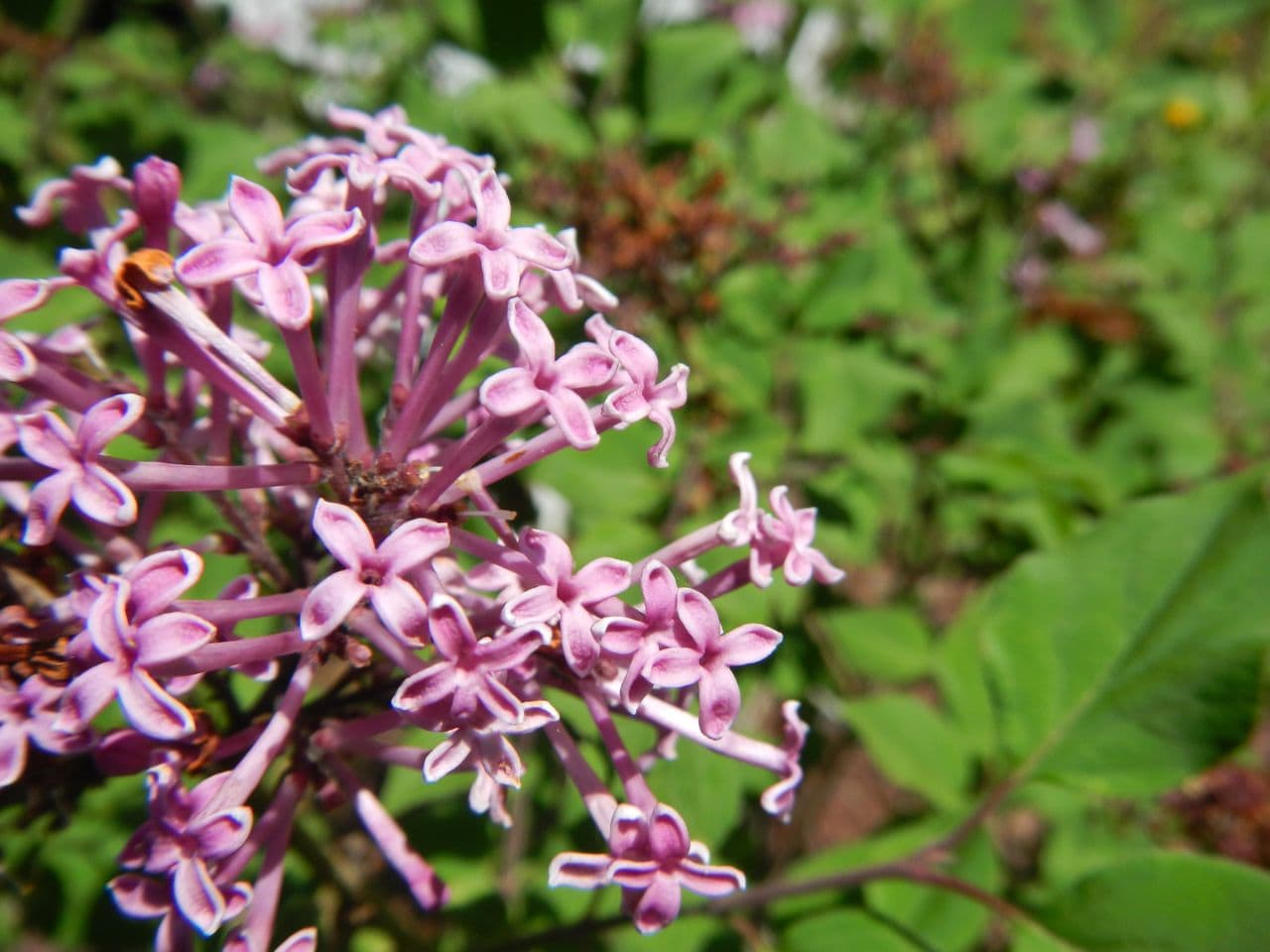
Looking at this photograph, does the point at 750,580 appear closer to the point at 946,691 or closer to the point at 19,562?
the point at 19,562

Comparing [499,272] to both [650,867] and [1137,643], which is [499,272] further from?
[1137,643]

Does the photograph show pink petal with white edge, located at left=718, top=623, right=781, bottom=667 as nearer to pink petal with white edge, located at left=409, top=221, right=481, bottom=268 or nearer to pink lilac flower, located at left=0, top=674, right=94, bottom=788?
pink petal with white edge, located at left=409, top=221, right=481, bottom=268

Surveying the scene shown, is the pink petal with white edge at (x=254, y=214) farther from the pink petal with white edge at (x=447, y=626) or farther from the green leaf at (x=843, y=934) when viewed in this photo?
the green leaf at (x=843, y=934)

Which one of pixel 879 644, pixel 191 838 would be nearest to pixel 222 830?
pixel 191 838

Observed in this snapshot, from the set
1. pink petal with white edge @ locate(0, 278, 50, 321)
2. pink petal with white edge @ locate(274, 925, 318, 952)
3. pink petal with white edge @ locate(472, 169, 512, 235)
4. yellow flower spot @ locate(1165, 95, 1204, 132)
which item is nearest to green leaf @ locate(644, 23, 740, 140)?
pink petal with white edge @ locate(472, 169, 512, 235)

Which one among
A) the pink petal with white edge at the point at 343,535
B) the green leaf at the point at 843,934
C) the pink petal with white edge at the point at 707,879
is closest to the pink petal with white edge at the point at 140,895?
the pink petal with white edge at the point at 343,535

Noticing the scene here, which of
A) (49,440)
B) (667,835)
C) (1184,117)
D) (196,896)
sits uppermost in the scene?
(49,440)
